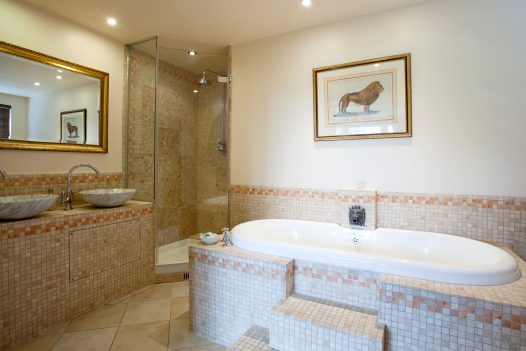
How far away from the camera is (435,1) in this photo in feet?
7.26

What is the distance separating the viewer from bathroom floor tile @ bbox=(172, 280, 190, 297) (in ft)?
8.36

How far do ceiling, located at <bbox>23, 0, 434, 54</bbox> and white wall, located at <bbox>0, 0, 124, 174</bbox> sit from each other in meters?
0.11

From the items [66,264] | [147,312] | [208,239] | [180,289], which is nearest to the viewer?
[208,239]

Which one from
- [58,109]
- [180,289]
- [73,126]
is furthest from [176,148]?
[180,289]

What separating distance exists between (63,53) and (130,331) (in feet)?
8.07

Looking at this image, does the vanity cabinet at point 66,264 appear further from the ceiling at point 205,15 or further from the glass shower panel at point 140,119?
the ceiling at point 205,15

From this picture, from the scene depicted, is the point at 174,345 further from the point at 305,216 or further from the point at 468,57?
the point at 468,57

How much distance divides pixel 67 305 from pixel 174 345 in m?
0.98

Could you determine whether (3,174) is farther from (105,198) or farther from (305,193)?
(305,193)

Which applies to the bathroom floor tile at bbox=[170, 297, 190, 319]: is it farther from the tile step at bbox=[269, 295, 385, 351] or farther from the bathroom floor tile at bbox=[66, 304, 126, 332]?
the tile step at bbox=[269, 295, 385, 351]

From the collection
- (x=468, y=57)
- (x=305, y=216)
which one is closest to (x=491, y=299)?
(x=305, y=216)

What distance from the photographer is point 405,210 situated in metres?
2.33

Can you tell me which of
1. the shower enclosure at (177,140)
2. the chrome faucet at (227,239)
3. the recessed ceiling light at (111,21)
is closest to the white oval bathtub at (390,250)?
the chrome faucet at (227,239)

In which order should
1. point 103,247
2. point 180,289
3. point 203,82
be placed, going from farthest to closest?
point 203,82, point 180,289, point 103,247
